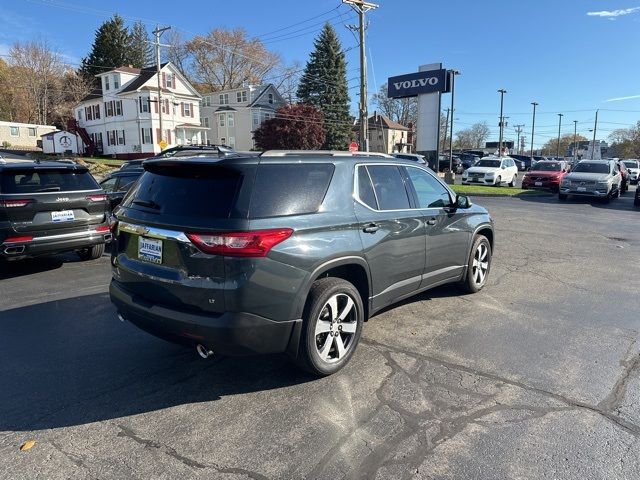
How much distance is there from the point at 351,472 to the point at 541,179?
80.3 ft

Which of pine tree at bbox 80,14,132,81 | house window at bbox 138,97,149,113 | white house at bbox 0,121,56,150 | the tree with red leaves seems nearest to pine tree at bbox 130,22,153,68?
pine tree at bbox 80,14,132,81

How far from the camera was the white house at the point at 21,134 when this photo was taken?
59.8 m

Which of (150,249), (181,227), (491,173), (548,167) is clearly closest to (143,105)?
(491,173)

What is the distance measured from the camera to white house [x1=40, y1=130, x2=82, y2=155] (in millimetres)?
50531

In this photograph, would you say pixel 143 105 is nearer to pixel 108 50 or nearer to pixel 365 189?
pixel 108 50

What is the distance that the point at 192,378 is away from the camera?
3.78m

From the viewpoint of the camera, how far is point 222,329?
125 inches

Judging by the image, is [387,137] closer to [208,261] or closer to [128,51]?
[128,51]

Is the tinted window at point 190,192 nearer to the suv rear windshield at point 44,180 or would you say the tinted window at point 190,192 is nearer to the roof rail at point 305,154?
the roof rail at point 305,154

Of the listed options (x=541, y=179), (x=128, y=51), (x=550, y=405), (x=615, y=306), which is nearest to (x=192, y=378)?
(x=550, y=405)

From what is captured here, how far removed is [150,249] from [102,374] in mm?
1187

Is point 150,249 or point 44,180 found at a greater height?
point 44,180

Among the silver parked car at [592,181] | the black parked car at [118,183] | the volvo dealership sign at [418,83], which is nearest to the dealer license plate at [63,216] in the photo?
the black parked car at [118,183]

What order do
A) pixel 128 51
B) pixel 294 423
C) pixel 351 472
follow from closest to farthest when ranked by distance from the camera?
pixel 351 472 < pixel 294 423 < pixel 128 51
